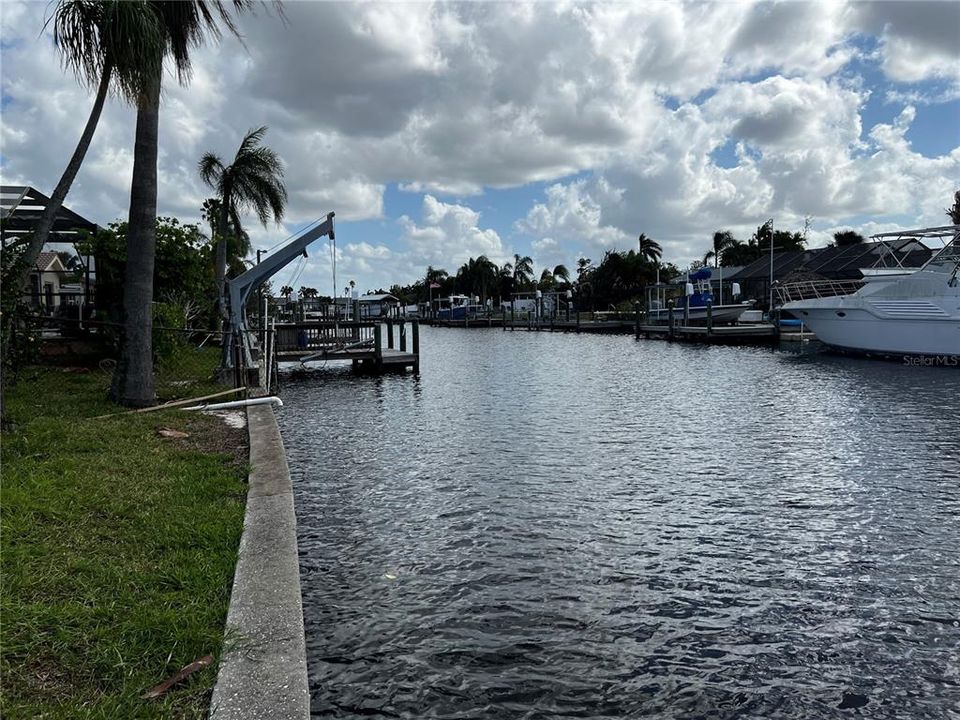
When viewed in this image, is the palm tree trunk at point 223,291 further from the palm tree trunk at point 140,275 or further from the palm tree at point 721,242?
the palm tree at point 721,242

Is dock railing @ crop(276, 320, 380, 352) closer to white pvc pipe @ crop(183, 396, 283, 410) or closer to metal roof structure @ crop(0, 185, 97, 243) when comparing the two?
metal roof structure @ crop(0, 185, 97, 243)

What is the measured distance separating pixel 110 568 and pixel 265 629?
4.66ft

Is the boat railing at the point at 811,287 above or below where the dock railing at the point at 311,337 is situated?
above

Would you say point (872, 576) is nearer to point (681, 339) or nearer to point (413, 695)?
point (413, 695)

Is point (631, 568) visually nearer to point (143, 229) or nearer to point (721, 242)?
Answer: point (143, 229)

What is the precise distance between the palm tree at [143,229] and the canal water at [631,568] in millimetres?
2823

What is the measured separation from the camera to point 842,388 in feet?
67.9

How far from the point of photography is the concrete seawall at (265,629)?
326cm

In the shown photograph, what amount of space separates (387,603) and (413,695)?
132cm

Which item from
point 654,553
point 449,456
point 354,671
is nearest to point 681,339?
point 449,456

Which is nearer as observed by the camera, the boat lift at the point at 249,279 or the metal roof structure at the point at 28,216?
the metal roof structure at the point at 28,216

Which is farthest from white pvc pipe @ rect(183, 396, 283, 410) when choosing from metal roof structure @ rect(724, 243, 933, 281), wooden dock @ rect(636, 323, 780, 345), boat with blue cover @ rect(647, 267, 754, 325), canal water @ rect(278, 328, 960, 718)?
metal roof structure @ rect(724, 243, 933, 281)

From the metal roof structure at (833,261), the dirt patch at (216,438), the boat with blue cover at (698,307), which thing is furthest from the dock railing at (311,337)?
the metal roof structure at (833,261)

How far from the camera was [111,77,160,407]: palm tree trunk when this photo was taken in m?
12.0
